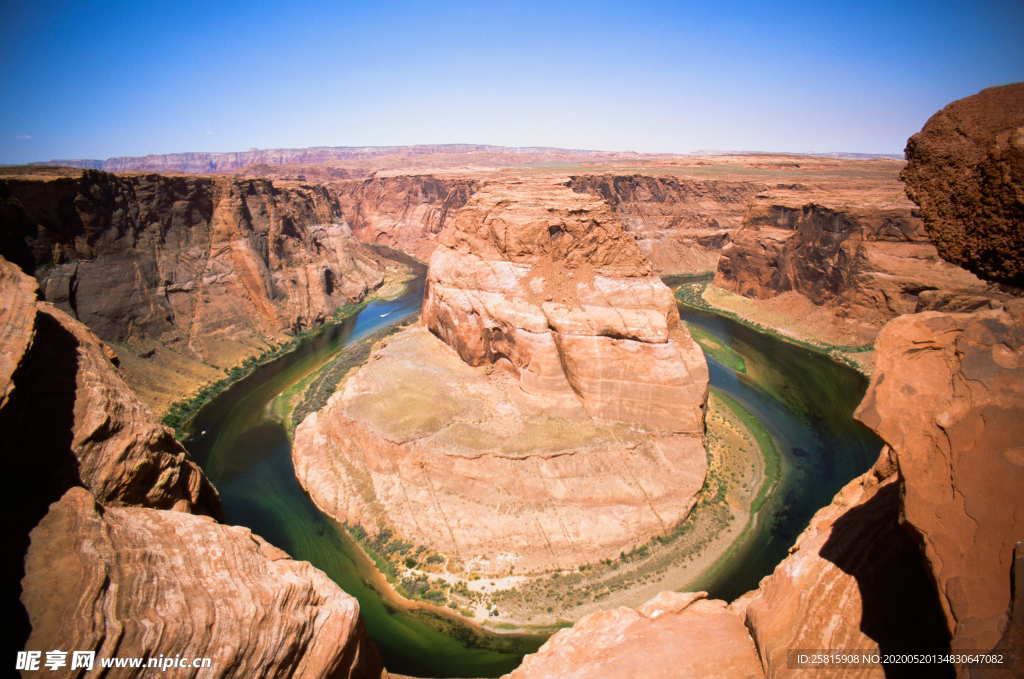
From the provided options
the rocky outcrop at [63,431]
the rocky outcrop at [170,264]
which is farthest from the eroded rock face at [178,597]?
the rocky outcrop at [170,264]

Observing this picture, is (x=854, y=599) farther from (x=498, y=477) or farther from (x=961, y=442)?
(x=498, y=477)

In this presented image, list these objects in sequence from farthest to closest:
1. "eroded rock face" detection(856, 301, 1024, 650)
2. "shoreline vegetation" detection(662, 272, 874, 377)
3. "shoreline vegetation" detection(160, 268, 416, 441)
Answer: "shoreline vegetation" detection(662, 272, 874, 377) < "shoreline vegetation" detection(160, 268, 416, 441) < "eroded rock face" detection(856, 301, 1024, 650)

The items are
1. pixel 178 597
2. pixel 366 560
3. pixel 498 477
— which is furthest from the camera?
A: pixel 498 477

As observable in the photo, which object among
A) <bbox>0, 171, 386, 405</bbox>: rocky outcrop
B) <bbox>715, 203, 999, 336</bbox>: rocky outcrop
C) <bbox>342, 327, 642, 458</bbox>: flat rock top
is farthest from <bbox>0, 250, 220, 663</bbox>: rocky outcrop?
<bbox>715, 203, 999, 336</bbox>: rocky outcrop

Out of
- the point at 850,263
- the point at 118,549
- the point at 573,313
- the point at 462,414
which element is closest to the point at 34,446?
the point at 118,549

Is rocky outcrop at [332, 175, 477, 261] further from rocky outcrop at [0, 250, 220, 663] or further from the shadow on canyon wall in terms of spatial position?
the shadow on canyon wall

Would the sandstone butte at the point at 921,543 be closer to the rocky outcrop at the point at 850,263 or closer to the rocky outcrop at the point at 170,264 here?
the rocky outcrop at the point at 850,263

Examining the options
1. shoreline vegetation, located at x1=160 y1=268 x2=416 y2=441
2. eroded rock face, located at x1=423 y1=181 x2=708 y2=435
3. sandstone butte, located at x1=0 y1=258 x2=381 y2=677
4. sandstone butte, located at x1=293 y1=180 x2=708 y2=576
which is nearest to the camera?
sandstone butte, located at x1=0 y1=258 x2=381 y2=677

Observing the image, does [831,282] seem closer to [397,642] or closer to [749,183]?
[749,183]
